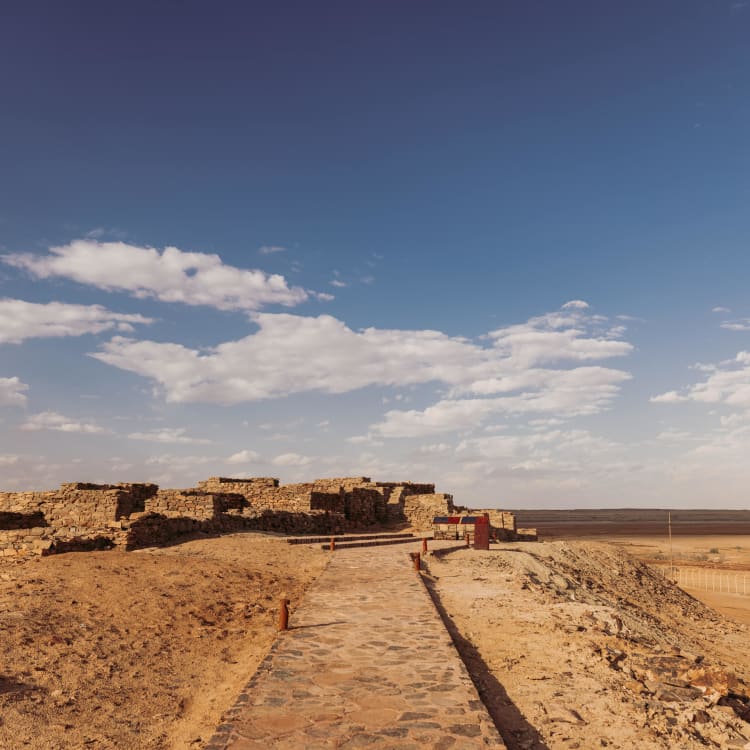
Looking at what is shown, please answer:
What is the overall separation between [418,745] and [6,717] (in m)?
4.75

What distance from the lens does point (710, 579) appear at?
30.8 metres

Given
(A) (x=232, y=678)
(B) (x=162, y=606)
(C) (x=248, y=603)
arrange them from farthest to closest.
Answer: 1. (C) (x=248, y=603)
2. (B) (x=162, y=606)
3. (A) (x=232, y=678)

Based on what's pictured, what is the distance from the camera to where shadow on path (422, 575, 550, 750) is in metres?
5.56

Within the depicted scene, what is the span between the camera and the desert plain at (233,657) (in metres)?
6.19

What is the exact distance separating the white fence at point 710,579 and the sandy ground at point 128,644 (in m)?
24.7

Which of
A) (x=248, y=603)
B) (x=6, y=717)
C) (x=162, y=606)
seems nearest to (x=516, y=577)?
(x=248, y=603)

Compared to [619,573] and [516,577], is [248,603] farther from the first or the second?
[619,573]

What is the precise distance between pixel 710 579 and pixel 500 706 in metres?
30.5

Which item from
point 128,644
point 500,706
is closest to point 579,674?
point 500,706

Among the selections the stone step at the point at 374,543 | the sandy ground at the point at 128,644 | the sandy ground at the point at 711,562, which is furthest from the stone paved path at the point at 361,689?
the sandy ground at the point at 711,562

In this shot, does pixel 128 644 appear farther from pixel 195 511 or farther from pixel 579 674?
pixel 195 511

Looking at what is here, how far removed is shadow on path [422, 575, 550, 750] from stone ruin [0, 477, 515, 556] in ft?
37.9

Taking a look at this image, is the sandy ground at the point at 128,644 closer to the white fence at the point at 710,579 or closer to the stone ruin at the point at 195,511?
the stone ruin at the point at 195,511

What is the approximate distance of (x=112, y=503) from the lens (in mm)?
20938
